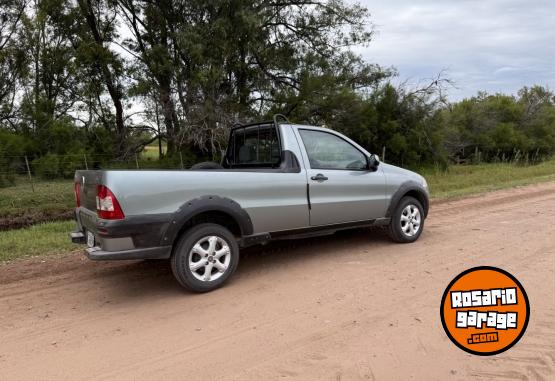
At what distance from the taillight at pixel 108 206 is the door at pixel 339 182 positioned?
91.7 inches

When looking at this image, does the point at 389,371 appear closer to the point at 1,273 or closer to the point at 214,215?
the point at 214,215

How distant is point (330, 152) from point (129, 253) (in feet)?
9.61

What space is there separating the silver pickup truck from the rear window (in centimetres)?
1

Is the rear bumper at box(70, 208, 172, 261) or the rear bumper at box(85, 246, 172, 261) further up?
the rear bumper at box(70, 208, 172, 261)

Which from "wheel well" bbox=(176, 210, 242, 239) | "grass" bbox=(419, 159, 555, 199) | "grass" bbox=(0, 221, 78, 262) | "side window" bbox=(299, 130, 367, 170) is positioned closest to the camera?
"wheel well" bbox=(176, 210, 242, 239)

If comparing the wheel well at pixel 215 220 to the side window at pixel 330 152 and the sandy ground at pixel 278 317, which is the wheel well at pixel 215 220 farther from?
the side window at pixel 330 152

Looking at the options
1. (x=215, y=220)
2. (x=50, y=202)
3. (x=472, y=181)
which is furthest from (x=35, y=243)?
(x=472, y=181)

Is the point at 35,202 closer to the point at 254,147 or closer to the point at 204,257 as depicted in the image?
the point at 254,147

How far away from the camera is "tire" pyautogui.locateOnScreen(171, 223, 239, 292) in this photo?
4.67m

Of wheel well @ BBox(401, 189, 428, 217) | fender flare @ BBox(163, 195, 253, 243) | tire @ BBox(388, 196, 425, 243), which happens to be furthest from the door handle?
wheel well @ BBox(401, 189, 428, 217)

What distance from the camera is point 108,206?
14.2ft

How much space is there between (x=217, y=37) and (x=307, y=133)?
979 centimetres

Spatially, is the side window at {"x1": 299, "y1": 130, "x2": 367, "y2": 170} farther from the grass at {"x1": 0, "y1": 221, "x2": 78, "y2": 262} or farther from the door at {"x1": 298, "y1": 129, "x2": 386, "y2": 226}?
the grass at {"x1": 0, "y1": 221, "x2": 78, "y2": 262}

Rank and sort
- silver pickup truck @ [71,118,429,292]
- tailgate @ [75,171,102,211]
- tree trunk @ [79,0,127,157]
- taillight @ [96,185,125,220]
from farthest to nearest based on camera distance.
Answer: tree trunk @ [79,0,127,157], tailgate @ [75,171,102,211], silver pickup truck @ [71,118,429,292], taillight @ [96,185,125,220]
